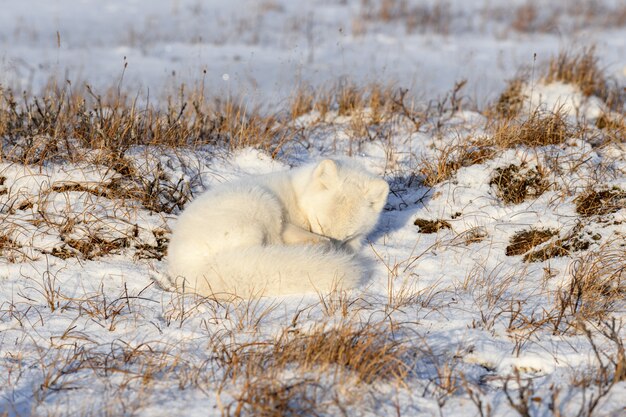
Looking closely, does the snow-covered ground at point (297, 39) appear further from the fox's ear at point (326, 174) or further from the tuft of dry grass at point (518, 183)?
the fox's ear at point (326, 174)

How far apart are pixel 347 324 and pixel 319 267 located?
62cm

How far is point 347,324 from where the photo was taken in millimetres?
3285

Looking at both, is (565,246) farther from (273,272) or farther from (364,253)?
(273,272)

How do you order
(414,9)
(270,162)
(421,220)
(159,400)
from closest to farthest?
(159,400)
(421,220)
(270,162)
(414,9)

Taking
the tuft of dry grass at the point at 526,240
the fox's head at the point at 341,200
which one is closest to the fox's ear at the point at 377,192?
the fox's head at the point at 341,200

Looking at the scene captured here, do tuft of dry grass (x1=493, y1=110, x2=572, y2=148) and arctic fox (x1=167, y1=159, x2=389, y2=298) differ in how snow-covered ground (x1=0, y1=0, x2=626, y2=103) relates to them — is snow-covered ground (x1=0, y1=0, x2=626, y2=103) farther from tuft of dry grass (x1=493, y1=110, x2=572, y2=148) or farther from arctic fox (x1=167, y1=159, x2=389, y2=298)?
arctic fox (x1=167, y1=159, x2=389, y2=298)

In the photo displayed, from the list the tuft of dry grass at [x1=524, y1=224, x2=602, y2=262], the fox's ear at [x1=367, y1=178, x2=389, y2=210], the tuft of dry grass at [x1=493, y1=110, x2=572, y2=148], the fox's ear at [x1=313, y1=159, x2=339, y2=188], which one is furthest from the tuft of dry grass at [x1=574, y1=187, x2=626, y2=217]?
the fox's ear at [x1=313, y1=159, x2=339, y2=188]

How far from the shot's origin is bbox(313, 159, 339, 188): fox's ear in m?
4.30

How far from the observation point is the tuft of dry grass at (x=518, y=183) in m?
5.13

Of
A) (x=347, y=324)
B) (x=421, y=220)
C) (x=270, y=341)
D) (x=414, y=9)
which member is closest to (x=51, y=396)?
(x=270, y=341)

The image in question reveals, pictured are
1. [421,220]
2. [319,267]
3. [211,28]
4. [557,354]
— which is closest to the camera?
[557,354]

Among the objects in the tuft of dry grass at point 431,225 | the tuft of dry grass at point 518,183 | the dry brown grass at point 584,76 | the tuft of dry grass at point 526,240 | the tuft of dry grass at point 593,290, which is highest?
the dry brown grass at point 584,76

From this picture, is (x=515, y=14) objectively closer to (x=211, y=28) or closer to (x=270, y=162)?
(x=211, y=28)

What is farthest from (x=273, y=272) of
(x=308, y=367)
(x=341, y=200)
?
(x=308, y=367)
